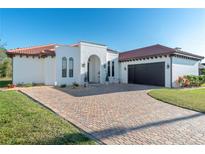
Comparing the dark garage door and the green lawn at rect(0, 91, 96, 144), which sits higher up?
the dark garage door

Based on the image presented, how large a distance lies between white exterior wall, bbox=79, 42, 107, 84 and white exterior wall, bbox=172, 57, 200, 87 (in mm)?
7843

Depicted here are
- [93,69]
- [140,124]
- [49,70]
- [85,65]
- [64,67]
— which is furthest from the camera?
[93,69]

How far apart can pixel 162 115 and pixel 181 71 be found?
12.3 m

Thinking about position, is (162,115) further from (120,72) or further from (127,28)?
(120,72)

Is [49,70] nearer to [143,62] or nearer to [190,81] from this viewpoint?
[143,62]

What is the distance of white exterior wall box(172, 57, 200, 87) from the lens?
51.3ft

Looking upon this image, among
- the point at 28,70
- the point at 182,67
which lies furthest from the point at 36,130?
the point at 182,67

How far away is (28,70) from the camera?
53.6 ft

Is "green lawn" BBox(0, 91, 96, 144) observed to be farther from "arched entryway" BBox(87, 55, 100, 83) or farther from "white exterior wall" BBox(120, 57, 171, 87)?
"arched entryway" BBox(87, 55, 100, 83)

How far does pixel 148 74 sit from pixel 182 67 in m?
3.67

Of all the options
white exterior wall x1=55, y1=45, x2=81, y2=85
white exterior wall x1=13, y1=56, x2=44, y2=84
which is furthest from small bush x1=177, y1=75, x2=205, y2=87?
white exterior wall x1=13, y1=56, x2=44, y2=84

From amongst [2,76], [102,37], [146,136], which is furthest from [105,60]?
[2,76]

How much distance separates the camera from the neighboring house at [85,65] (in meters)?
15.6
